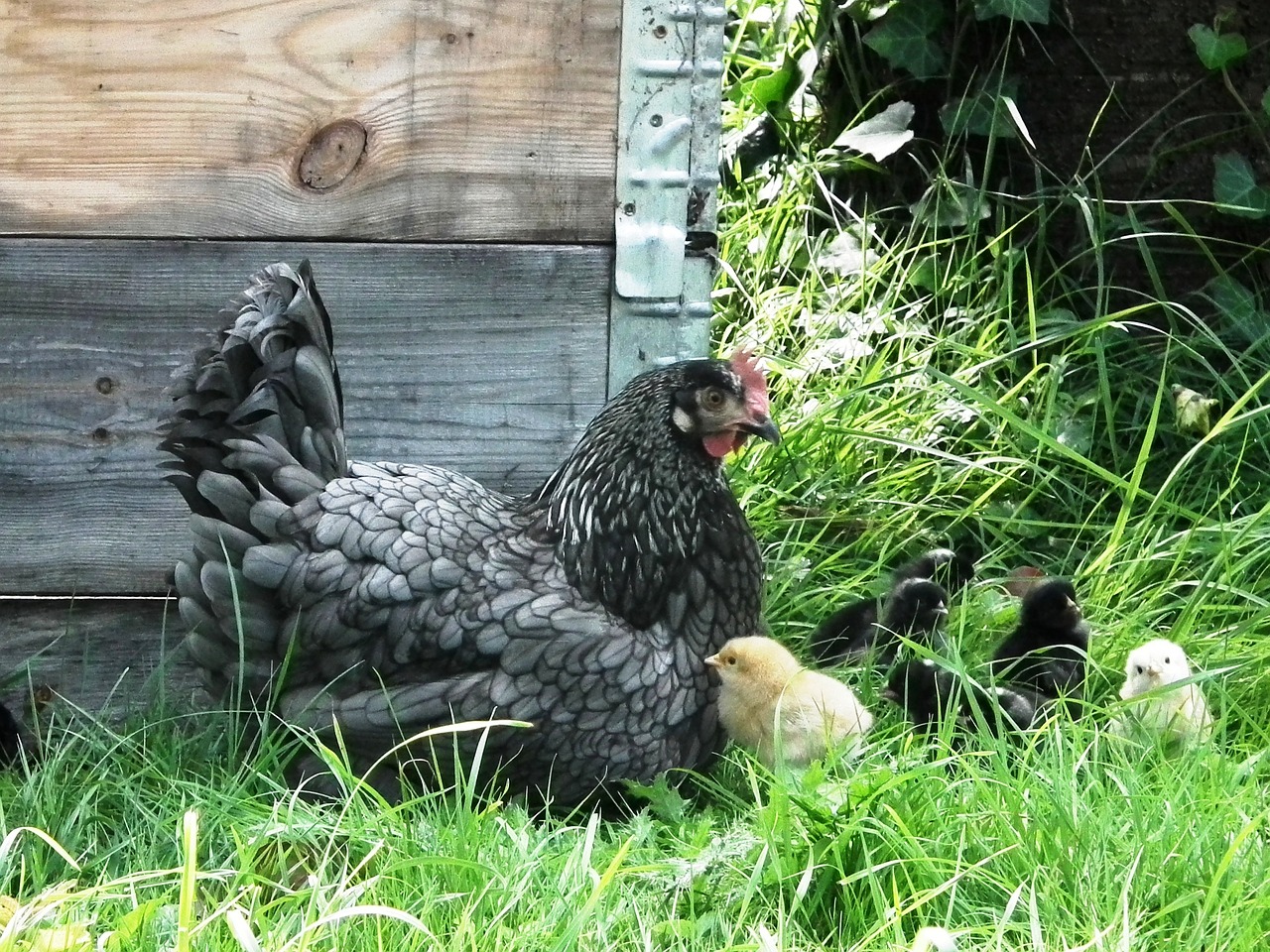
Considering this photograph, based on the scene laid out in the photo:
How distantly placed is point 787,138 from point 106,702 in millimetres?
2707

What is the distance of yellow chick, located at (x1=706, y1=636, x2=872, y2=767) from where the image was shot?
8.80ft

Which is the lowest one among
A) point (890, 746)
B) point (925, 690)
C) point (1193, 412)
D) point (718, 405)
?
point (890, 746)

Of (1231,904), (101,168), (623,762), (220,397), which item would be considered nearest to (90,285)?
(101,168)

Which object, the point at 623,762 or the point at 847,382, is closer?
the point at 623,762

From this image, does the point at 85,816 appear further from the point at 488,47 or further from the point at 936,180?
the point at 936,180

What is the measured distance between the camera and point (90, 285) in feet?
9.62

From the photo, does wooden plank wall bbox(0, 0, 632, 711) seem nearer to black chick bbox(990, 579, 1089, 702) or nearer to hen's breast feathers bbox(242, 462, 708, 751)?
hen's breast feathers bbox(242, 462, 708, 751)

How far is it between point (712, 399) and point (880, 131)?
1.94 m

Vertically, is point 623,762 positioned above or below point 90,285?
below

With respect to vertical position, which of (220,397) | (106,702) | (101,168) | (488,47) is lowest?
(106,702)

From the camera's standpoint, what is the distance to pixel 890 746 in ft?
9.43

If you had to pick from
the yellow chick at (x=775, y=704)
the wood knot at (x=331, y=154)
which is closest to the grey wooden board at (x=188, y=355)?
the wood knot at (x=331, y=154)

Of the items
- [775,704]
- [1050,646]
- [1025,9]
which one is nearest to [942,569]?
[1050,646]

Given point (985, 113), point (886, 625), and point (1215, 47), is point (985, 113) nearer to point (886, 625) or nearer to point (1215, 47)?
point (1215, 47)
